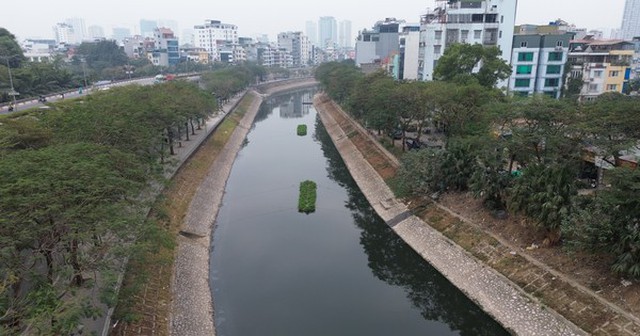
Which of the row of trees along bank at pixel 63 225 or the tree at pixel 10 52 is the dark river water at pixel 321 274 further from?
the tree at pixel 10 52

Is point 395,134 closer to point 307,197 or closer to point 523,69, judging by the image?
point 307,197

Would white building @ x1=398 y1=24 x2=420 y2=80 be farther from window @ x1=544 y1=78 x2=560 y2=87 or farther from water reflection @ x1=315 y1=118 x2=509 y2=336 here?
water reflection @ x1=315 y1=118 x2=509 y2=336

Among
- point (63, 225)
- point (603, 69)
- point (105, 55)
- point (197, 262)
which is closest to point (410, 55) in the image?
point (603, 69)

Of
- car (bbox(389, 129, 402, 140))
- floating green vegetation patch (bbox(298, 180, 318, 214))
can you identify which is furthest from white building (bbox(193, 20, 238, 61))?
floating green vegetation patch (bbox(298, 180, 318, 214))

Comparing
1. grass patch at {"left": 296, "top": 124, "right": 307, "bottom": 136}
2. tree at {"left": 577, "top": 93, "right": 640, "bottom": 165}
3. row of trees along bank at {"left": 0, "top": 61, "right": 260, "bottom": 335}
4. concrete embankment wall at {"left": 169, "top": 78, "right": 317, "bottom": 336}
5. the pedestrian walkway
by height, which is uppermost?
tree at {"left": 577, "top": 93, "right": 640, "bottom": 165}

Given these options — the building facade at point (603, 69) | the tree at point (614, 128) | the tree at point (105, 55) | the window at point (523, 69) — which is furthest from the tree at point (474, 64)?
the tree at point (105, 55)

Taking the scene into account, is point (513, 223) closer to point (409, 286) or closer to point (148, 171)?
point (409, 286)
